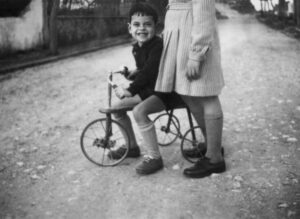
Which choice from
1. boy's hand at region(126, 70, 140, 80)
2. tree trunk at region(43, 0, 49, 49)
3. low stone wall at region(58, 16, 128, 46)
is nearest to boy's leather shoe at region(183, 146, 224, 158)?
boy's hand at region(126, 70, 140, 80)

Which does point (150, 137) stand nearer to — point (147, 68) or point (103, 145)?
point (103, 145)

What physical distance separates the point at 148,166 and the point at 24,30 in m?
8.99

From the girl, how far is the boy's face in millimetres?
148

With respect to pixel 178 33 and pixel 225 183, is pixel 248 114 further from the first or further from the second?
pixel 178 33

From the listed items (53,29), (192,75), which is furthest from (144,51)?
(53,29)

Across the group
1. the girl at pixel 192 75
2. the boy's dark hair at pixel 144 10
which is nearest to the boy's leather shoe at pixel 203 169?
the girl at pixel 192 75

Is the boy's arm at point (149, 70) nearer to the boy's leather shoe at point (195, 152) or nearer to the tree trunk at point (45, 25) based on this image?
the boy's leather shoe at point (195, 152)

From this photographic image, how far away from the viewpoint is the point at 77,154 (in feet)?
14.6

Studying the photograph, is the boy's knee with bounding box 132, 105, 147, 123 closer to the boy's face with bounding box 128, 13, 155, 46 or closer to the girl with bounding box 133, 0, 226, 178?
the girl with bounding box 133, 0, 226, 178

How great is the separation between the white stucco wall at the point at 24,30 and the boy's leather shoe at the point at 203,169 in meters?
8.60

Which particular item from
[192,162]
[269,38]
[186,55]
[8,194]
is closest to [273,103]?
[192,162]

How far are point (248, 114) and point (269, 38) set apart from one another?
33.5ft

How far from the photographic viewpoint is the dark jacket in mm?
3516

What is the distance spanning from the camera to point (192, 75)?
3.33 metres
